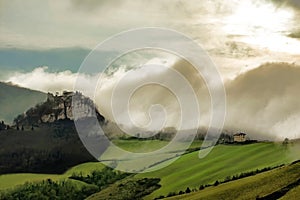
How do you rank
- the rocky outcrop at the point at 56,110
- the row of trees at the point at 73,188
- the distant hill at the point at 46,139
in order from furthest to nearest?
the distant hill at the point at 46,139 < the rocky outcrop at the point at 56,110 < the row of trees at the point at 73,188

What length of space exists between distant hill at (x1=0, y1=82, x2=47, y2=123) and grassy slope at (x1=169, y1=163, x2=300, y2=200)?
24457 millimetres

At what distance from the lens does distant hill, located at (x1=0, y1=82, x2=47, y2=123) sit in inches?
2221

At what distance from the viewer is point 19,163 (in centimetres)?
5731

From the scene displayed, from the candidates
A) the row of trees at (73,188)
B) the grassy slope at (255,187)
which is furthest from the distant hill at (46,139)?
the grassy slope at (255,187)

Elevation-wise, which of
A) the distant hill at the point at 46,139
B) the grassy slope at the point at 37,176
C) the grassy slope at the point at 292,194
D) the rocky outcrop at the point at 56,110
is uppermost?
the rocky outcrop at the point at 56,110

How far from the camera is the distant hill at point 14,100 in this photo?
5642cm

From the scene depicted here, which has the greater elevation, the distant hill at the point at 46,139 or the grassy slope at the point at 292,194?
the distant hill at the point at 46,139

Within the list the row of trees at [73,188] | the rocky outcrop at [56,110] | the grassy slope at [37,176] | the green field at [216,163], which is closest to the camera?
the green field at [216,163]

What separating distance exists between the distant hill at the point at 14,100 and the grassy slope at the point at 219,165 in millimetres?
18588

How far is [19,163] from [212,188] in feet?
83.2

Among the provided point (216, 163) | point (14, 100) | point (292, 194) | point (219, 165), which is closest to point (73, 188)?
point (14, 100)

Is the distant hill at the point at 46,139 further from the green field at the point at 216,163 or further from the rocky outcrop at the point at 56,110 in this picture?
the green field at the point at 216,163

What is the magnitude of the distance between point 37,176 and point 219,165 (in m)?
23.4

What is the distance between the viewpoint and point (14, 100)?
194ft
